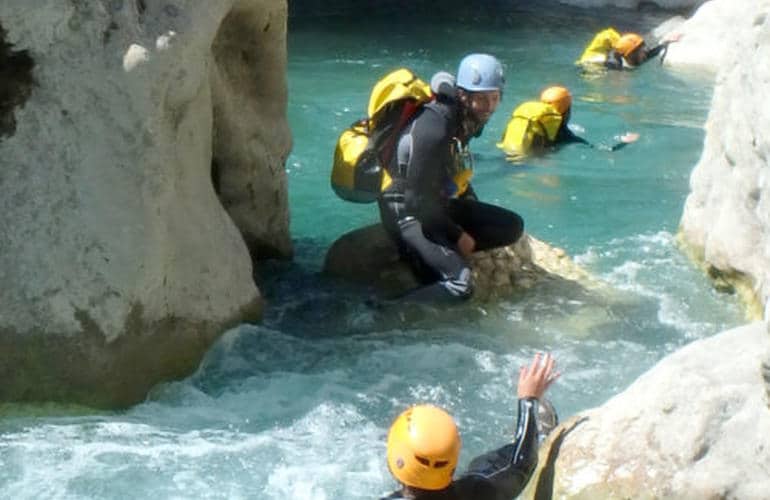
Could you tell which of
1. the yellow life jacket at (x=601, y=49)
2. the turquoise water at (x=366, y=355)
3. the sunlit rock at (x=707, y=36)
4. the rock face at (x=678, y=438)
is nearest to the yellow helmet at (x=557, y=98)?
the turquoise water at (x=366, y=355)

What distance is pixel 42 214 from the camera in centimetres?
667

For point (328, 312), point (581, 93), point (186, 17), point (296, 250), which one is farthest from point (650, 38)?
point (186, 17)

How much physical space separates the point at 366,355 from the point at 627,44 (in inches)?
418

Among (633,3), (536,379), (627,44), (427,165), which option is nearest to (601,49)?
(627,44)

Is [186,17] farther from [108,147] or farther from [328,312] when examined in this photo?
[328,312]

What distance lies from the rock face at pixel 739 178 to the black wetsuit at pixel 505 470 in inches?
89.8

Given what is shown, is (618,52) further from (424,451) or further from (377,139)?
(424,451)

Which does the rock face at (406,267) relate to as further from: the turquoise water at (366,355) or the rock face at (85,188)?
the rock face at (85,188)

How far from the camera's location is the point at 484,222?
28.0 feet

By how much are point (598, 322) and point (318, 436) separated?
2449 millimetres

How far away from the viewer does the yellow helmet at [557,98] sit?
42.1 feet

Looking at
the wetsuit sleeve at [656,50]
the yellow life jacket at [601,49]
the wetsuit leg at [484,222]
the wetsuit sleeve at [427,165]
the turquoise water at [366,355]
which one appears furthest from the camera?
the wetsuit sleeve at [656,50]

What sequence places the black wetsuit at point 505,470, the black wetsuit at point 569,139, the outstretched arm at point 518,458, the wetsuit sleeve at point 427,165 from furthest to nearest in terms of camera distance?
the black wetsuit at point 569,139, the wetsuit sleeve at point 427,165, the outstretched arm at point 518,458, the black wetsuit at point 505,470

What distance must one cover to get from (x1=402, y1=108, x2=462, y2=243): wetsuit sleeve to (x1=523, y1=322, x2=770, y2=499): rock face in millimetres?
2240
